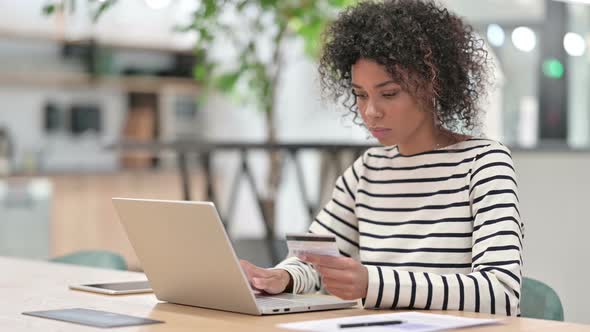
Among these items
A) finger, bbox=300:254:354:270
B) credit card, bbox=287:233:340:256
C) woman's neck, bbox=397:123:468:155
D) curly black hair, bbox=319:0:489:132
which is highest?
curly black hair, bbox=319:0:489:132

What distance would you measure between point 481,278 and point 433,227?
266mm

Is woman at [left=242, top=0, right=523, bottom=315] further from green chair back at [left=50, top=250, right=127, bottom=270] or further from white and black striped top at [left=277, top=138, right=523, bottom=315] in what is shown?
green chair back at [left=50, top=250, right=127, bottom=270]

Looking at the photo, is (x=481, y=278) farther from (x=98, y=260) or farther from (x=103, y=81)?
(x=103, y=81)

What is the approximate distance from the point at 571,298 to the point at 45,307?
2282 millimetres

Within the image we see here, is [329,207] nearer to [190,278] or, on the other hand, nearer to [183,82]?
[190,278]

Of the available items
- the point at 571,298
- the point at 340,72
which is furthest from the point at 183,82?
the point at 340,72

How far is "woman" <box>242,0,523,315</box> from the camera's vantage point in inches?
72.7

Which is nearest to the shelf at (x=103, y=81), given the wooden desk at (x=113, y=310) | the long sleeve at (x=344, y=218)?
the wooden desk at (x=113, y=310)

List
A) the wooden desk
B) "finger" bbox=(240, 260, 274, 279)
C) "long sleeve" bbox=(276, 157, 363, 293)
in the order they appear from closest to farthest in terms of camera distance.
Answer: the wooden desk < "finger" bbox=(240, 260, 274, 279) < "long sleeve" bbox=(276, 157, 363, 293)

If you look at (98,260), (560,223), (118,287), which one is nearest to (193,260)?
(118,287)

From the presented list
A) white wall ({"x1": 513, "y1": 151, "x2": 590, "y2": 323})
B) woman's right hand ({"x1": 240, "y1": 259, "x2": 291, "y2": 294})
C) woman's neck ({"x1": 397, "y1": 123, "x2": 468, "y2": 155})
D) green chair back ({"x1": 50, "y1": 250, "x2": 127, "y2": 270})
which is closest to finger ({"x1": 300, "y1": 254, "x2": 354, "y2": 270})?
woman's right hand ({"x1": 240, "y1": 259, "x2": 291, "y2": 294})

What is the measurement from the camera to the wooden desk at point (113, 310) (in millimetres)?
1661

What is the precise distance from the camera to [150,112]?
26.9 feet

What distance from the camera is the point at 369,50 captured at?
2098mm
